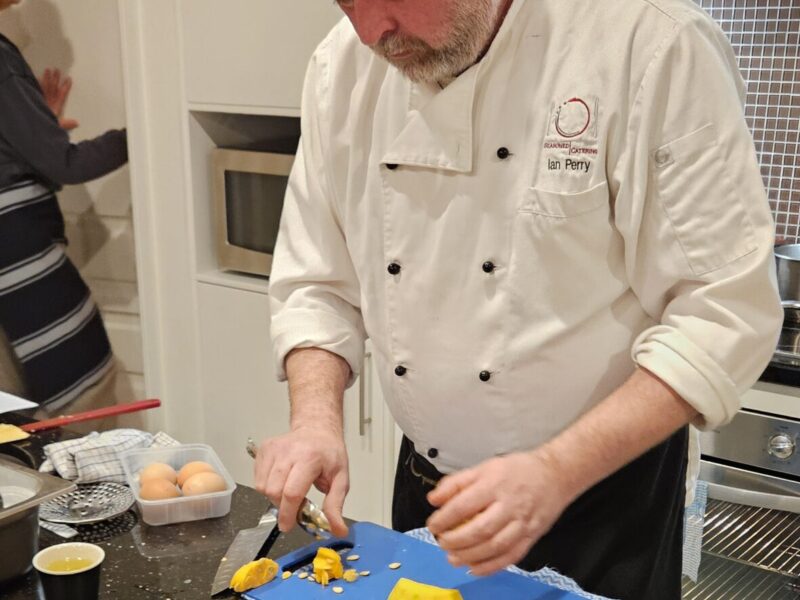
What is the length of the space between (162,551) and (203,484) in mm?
109

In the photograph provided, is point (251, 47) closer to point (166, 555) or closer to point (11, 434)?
point (11, 434)

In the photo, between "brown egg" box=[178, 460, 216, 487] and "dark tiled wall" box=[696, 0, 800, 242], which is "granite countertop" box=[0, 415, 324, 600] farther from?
"dark tiled wall" box=[696, 0, 800, 242]

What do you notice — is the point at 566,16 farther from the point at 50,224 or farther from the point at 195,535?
the point at 50,224

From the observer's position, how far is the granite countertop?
1007mm

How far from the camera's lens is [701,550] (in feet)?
5.44

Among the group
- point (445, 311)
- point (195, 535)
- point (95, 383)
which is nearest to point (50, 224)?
point (95, 383)

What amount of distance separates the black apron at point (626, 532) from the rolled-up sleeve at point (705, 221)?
0.59ft

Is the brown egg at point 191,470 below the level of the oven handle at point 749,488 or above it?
above

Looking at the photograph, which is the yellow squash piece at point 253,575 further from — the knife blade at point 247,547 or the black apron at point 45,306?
the black apron at point 45,306

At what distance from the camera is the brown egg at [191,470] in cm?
122

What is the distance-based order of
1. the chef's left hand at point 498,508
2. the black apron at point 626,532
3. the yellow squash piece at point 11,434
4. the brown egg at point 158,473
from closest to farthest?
the chef's left hand at point 498,508
the black apron at point 626,532
the brown egg at point 158,473
the yellow squash piece at point 11,434

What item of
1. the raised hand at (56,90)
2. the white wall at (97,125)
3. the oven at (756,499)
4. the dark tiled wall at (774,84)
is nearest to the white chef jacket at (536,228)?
the oven at (756,499)

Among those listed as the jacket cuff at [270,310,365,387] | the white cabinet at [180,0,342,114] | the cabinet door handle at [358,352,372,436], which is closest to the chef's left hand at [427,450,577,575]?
the jacket cuff at [270,310,365,387]

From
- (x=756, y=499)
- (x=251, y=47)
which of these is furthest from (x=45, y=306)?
(x=756, y=499)
